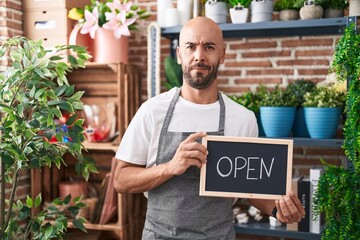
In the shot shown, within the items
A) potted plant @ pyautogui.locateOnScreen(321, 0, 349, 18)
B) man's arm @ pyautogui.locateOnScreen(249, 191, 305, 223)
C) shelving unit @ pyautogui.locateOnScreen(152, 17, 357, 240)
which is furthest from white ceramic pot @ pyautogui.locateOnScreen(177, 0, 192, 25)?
man's arm @ pyautogui.locateOnScreen(249, 191, 305, 223)

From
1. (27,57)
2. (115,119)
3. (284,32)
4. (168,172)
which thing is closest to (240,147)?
(168,172)

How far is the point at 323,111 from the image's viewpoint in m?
2.55

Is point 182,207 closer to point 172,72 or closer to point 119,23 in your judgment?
point 172,72

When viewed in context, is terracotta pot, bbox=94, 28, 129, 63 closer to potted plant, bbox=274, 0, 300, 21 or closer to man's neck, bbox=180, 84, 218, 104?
potted plant, bbox=274, 0, 300, 21

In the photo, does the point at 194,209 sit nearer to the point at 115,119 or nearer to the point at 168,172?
the point at 168,172

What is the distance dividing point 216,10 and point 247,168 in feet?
4.41

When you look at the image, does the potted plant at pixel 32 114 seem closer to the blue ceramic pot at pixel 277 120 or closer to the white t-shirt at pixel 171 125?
the white t-shirt at pixel 171 125

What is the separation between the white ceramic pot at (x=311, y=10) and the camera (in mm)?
2617

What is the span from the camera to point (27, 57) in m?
2.09

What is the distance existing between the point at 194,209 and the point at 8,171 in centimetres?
92

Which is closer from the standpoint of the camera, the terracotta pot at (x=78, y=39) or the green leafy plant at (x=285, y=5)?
the green leafy plant at (x=285, y=5)

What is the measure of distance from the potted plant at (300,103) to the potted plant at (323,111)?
51mm

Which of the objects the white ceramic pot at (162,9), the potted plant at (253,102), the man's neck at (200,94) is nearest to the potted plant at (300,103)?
the potted plant at (253,102)

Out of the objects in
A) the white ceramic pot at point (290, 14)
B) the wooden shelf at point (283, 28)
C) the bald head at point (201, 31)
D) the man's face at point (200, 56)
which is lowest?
the man's face at point (200, 56)
